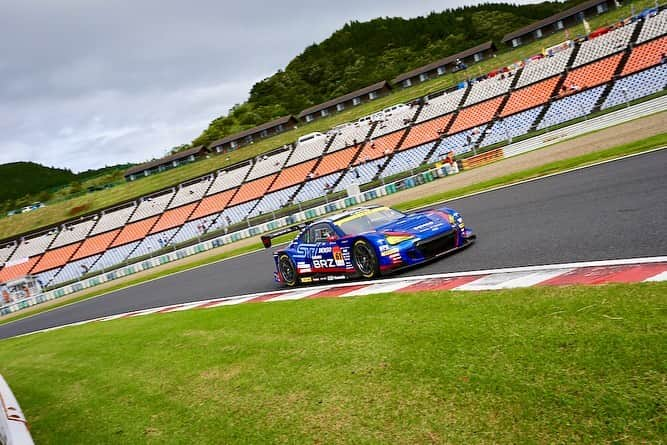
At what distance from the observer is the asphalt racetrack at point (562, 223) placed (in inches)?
290

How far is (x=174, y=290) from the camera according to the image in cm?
1923

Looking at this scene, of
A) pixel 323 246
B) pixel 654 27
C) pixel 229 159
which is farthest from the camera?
pixel 229 159

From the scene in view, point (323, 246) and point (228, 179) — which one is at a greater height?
point (228, 179)

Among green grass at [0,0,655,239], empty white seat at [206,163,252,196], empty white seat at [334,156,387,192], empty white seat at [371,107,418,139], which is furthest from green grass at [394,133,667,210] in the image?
green grass at [0,0,655,239]

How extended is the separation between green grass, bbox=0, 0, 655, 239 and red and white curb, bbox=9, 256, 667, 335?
48279 millimetres

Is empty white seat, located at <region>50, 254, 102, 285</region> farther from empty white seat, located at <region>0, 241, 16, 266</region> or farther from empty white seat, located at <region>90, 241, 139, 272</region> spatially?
empty white seat, located at <region>0, 241, 16, 266</region>

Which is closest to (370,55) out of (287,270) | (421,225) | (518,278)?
(287,270)

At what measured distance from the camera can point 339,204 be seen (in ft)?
111

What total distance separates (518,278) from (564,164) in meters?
13.0

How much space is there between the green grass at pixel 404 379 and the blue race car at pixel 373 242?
74.4 inches

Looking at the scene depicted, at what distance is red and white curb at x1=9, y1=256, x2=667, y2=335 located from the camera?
224 inches

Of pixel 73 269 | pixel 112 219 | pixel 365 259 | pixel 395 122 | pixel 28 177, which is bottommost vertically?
pixel 365 259

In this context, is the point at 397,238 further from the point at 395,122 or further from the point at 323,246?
the point at 395,122

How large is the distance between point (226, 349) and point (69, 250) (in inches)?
1719
